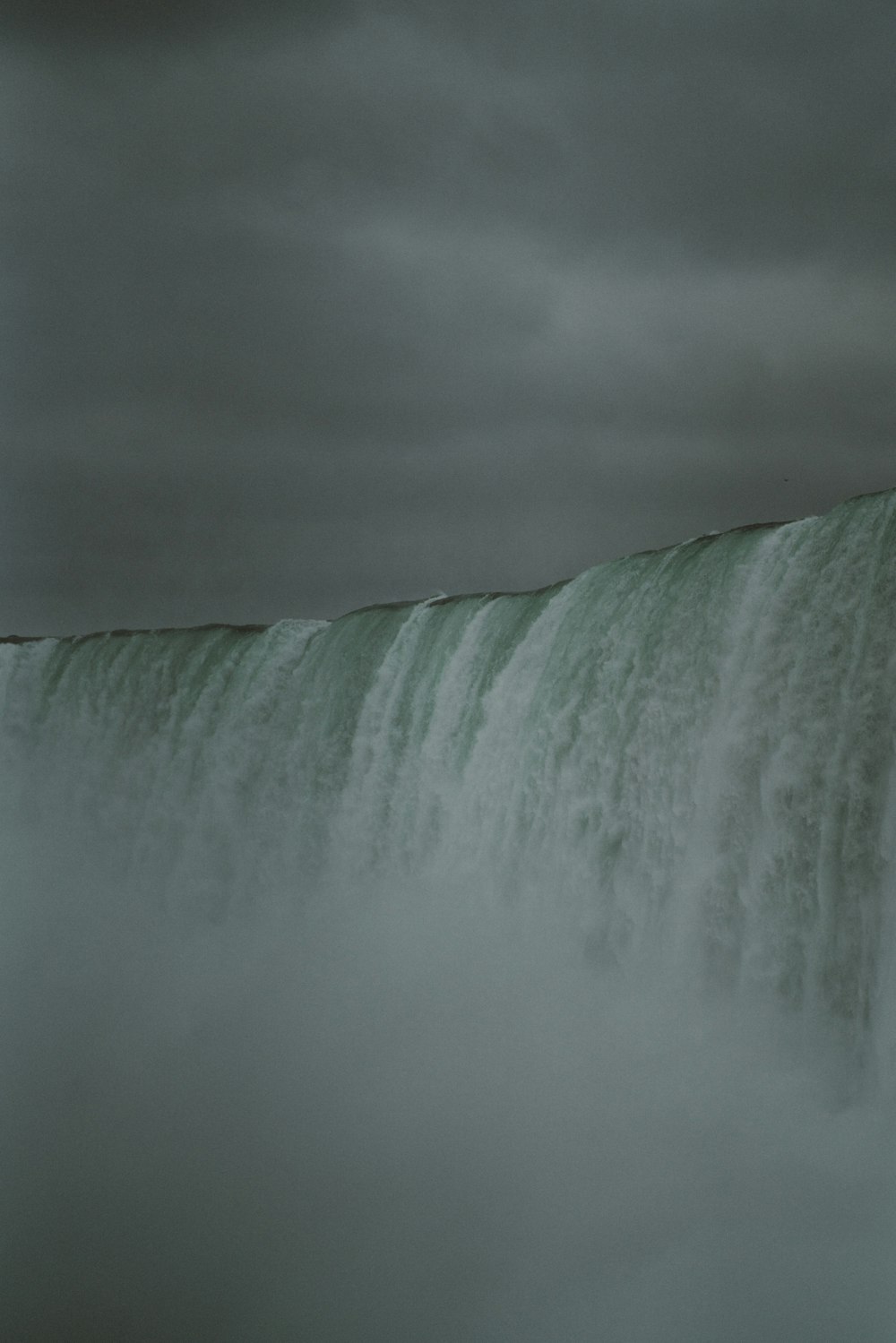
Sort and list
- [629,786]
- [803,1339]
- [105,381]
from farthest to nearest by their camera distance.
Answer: [629,786] < [105,381] < [803,1339]

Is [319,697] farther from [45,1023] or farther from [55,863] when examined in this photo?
[45,1023]

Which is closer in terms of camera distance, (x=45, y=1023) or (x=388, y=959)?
(x=45, y=1023)

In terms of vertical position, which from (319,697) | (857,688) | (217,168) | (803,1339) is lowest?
(803,1339)

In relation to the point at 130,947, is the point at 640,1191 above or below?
below

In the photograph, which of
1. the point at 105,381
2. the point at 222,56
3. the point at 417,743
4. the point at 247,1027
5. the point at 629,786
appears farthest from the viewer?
the point at 417,743

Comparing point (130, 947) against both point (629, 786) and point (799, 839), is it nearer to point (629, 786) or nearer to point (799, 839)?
point (629, 786)

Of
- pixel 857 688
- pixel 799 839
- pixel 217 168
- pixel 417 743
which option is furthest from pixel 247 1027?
pixel 217 168
